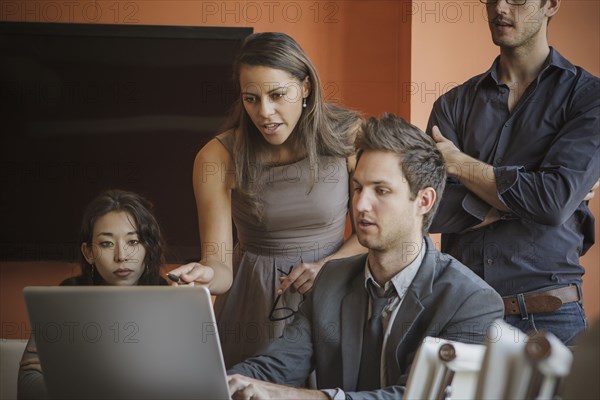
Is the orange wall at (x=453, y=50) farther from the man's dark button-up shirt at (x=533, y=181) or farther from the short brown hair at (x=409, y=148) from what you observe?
the short brown hair at (x=409, y=148)

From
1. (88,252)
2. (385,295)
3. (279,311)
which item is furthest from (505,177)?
(88,252)

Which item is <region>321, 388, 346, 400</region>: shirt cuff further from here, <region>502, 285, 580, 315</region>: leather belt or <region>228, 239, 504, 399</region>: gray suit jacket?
<region>502, 285, 580, 315</region>: leather belt

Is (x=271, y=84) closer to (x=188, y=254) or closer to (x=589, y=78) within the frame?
(x=589, y=78)

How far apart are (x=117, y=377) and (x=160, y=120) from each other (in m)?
2.47

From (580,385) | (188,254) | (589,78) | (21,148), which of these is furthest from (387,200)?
(21,148)

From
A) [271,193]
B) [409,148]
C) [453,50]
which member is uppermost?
[453,50]

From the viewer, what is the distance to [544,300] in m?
2.05

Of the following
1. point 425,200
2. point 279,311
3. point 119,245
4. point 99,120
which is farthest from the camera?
point 99,120

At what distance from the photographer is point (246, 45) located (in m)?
2.27

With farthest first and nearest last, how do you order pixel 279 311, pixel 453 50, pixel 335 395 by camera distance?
pixel 453 50 → pixel 279 311 → pixel 335 395

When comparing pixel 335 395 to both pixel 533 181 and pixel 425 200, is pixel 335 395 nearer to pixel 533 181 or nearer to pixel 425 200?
pixel 425 200

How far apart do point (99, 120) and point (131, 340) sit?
2525 millimetres

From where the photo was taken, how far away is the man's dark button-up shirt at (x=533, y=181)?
2041 millimetres

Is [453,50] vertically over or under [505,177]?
over
